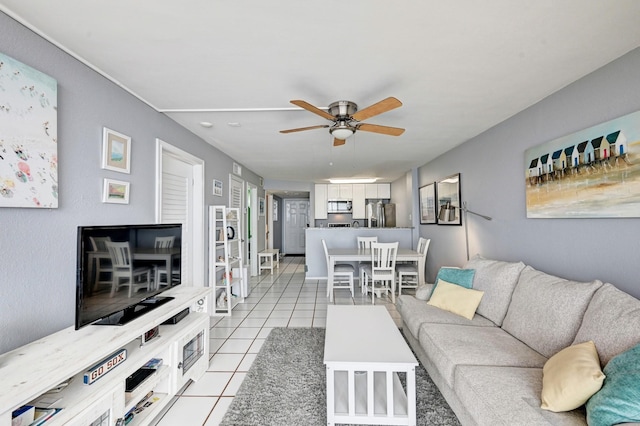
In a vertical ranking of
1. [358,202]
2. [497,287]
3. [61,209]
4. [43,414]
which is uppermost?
[358,202]

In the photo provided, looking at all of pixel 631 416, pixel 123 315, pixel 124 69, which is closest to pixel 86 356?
pixel 123 315

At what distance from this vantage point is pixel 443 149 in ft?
14.2

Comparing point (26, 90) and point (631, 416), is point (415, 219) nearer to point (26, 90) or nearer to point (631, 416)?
point (631, 416)

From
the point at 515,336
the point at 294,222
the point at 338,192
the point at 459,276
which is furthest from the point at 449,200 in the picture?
the point at 294,222

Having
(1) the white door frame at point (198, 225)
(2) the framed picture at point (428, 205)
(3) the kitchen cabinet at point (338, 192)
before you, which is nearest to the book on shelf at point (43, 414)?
(1) the white door frame at point (198, 225)

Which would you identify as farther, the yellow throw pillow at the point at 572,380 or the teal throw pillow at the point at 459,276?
the teal throw pillow at the point at 459,276

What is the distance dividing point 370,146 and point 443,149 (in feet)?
3.93

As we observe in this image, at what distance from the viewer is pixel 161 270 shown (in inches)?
85.4

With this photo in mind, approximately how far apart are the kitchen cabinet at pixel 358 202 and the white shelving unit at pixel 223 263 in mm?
4204

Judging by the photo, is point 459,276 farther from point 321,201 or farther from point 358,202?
point 321,201

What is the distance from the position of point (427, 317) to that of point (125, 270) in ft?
7.59

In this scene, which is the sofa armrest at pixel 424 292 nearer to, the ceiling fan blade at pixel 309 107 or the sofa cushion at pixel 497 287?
the sofa cushion at pixel 497 287

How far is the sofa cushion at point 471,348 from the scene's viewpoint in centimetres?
167

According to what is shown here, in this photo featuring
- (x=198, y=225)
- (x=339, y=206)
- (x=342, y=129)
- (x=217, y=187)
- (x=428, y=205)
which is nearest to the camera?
(x=342, y=129)
